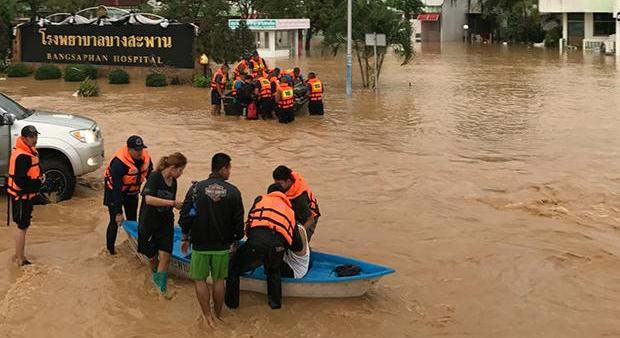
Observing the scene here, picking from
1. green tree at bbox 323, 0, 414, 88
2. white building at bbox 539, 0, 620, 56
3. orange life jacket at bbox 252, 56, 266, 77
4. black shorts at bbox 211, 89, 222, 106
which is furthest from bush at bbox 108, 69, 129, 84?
white building at bbox 539, 0, 620, 56

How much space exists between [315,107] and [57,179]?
1048 cm

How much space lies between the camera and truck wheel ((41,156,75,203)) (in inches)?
424

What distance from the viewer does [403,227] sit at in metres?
10.2

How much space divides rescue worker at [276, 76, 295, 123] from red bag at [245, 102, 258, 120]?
824 mm

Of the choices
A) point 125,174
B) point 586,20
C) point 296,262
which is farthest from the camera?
point 586,20

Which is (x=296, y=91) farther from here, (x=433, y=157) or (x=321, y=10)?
(x=321, y=10)

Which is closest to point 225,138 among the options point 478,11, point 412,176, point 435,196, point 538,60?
point 412,176

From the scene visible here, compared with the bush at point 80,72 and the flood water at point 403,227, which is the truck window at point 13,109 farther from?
the bush at point 80,72

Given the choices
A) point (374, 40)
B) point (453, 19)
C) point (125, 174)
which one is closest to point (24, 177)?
point (125, 174)

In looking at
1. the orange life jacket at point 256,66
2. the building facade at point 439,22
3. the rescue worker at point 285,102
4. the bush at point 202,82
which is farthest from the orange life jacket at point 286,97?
the building facade at point 439,22

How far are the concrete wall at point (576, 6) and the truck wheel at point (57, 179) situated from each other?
5373cm

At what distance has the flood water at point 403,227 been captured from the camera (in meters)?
7.11

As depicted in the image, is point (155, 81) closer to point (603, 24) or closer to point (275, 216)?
point (275, 216)

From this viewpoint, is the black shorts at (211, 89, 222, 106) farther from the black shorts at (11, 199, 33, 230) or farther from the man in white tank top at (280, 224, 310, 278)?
the man in white tank top at (280, 224, 310, 278)
